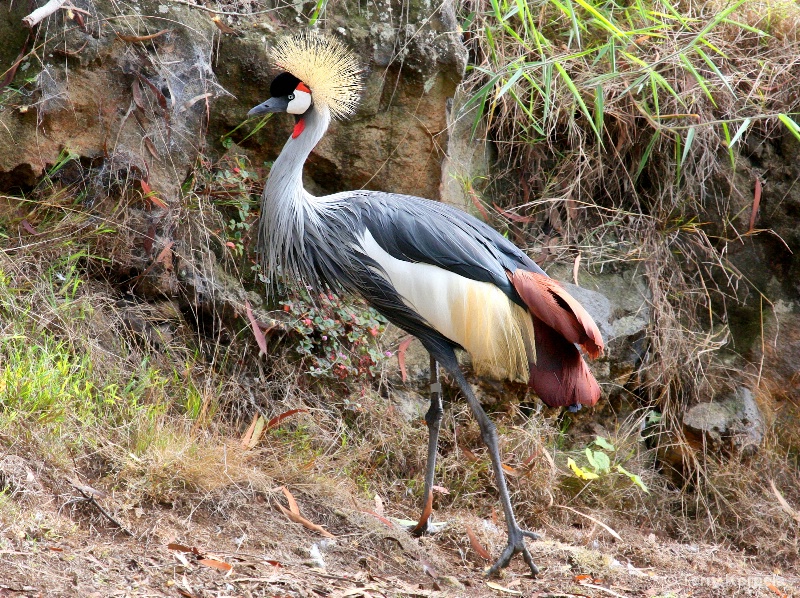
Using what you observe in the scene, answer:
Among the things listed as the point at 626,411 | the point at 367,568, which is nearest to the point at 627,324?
the point at 626,411

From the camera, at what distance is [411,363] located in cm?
386

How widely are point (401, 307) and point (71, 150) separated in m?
1.48

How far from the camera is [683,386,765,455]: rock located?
13.2 ft

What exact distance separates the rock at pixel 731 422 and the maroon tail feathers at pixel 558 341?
1.37 meters

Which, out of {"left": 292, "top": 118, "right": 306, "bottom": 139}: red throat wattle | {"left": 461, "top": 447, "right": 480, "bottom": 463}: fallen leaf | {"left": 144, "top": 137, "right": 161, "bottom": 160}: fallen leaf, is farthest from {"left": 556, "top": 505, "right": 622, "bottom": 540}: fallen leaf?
{"left": 144, "top": 137, "right": 161, "bottom": 160}: fallen leaf

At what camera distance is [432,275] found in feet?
9.65

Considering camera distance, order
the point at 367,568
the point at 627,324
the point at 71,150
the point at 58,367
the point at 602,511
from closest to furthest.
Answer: the point at 367,568, the point at 58,367, the point at 71,150, the point at 602,511, the point at 627,324

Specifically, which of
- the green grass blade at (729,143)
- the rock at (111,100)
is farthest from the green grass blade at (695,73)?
the rock at (111,100)

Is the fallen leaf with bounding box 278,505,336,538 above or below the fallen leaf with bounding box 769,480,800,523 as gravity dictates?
above

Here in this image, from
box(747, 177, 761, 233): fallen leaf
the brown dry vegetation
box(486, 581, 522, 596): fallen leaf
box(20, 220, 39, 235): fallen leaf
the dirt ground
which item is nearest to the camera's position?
the dirt ground

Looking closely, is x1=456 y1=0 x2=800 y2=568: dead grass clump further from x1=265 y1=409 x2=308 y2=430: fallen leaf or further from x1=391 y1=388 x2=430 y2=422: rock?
x1=265 y1=409 x2=308 y2=430: fallen leaf

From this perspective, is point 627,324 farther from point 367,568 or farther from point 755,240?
point 367,568

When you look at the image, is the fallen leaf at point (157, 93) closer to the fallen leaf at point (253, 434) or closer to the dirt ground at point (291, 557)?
the fallen leaf at point (253, 434)

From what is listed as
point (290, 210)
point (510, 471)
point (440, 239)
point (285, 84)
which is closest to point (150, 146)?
point (285, 84)
